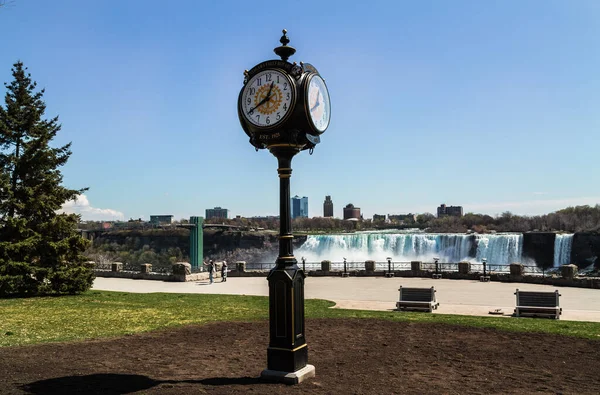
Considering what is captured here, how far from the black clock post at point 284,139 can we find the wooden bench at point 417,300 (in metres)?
8.62

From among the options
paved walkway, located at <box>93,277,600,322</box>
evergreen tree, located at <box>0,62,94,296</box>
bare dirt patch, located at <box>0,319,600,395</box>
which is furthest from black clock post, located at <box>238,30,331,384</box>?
evergreen tree, located at <box>0,62,94,296</box>

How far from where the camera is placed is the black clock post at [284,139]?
6.79 m

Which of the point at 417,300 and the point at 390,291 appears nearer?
the point at 417,300

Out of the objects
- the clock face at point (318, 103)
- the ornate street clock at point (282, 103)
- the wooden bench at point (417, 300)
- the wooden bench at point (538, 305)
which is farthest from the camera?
the wooden bench at point (417, 300)

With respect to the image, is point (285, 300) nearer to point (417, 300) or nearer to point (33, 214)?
point (417, 300)

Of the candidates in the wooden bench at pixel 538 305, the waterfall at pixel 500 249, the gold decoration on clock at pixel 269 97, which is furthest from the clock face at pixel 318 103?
the waterfall at pixel 500 249

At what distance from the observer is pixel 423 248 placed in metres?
60.5

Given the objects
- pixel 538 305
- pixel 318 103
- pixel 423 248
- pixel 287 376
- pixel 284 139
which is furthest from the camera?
pixel 423 248

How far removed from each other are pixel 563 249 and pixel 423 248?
15371 mm

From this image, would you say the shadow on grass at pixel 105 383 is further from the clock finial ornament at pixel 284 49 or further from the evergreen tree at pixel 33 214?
the evergreen tree at pixel 33 214

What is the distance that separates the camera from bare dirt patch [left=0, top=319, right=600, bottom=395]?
6.29m

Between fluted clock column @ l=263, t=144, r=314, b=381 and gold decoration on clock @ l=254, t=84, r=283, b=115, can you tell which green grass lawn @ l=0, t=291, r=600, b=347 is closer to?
fluted clock column @ l=263, t=144, r=314, b=381

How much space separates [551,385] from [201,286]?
20.0 meters

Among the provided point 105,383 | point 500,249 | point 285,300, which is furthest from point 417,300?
point 500,249
